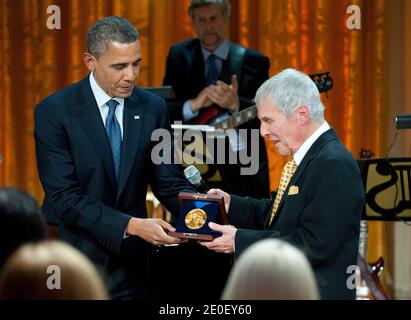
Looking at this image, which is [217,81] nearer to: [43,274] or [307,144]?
[307,144]

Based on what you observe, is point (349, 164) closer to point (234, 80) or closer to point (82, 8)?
point (234, 80)

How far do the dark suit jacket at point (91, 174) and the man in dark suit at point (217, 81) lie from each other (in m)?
1.68

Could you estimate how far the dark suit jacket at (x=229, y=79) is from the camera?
5.48 meters

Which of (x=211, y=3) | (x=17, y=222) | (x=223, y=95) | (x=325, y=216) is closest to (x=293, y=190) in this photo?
(x=325, y=216)

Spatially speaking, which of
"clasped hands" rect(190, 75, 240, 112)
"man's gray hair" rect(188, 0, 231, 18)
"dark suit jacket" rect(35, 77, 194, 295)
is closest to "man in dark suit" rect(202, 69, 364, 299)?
"dark suit jacket" rect(35, 77, 194, 295)

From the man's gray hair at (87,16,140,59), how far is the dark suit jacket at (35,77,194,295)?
0.52 ft

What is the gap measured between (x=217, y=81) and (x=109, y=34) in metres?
1.77

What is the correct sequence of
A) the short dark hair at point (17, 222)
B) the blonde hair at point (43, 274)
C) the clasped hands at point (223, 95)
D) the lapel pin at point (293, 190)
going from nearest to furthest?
the blonde hair at point (43, 274) → the short dark hair at point (17, 222) → the lapel pin at point (293, 190) → the clasped hands at point (223, 95)

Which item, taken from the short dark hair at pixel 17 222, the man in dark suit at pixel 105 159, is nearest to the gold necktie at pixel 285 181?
the man in dark suit at pixel 105 159

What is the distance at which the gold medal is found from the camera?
136 inches

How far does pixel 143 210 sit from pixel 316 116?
0.87m

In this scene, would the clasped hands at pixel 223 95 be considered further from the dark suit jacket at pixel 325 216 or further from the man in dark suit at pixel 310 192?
the dark suit jacket at pixel 325 216

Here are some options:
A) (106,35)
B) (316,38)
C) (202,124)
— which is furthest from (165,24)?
(106,35)
